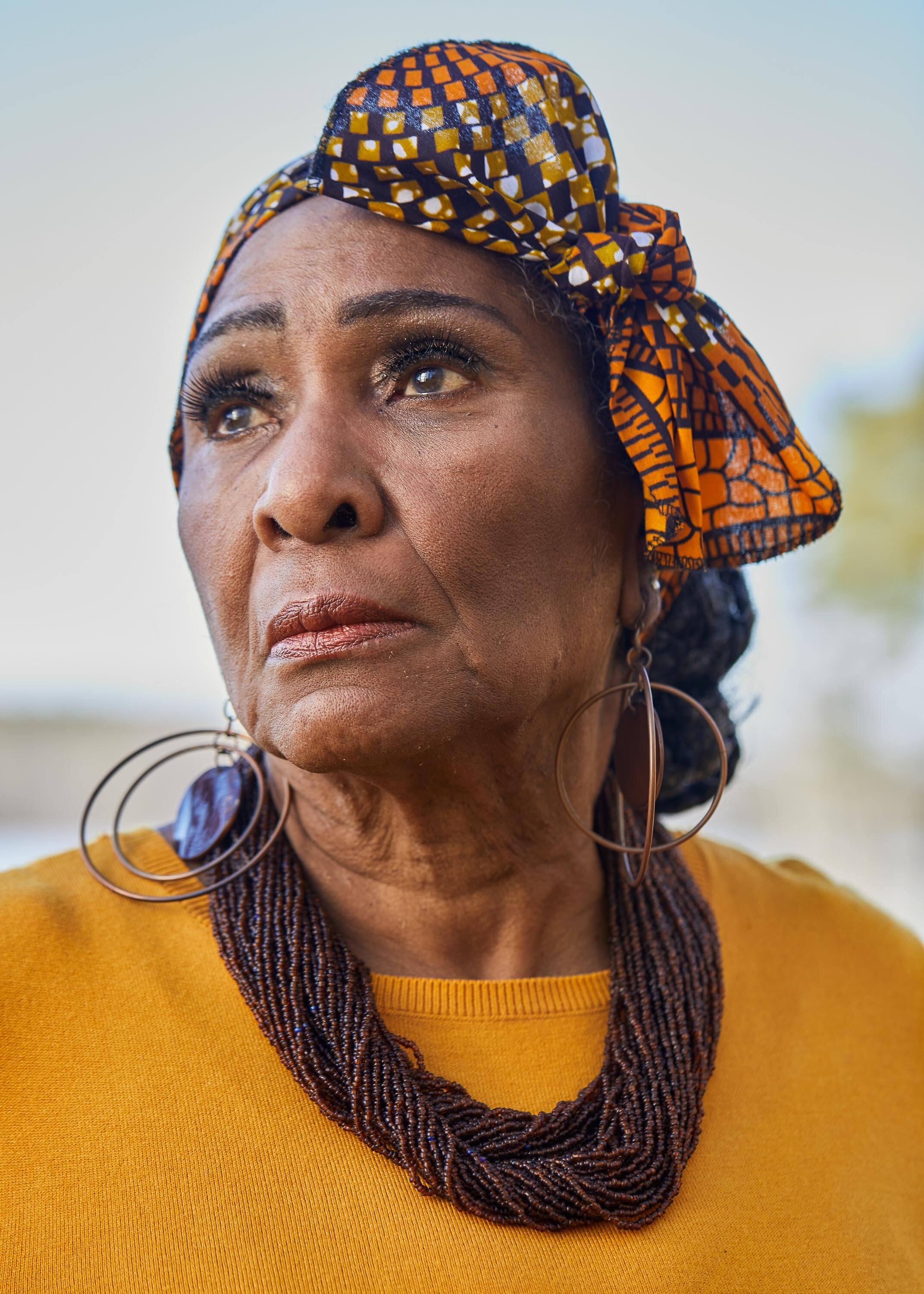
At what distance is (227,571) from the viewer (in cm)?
192

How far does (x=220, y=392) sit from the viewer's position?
2.03m

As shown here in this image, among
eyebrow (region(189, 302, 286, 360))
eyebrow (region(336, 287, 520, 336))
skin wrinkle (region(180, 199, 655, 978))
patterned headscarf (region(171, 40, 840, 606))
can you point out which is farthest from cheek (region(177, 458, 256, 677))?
patterned headscarf (region(171, 40, 840, 606))

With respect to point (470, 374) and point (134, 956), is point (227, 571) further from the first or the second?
point (134, 956)

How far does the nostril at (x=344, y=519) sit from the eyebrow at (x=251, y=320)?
0.40 m

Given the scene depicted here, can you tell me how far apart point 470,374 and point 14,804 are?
16558 millimetres

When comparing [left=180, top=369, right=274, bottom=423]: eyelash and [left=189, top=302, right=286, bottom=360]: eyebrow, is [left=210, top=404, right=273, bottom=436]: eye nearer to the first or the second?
[left=180, top=369, right=274, bottom=423]: eyelash

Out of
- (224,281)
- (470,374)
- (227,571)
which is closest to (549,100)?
(470,374)

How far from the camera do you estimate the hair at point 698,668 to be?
101 inches

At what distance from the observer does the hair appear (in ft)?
8.39

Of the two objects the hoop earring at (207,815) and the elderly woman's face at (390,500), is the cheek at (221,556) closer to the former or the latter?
the elderly woman's face at (390,500)

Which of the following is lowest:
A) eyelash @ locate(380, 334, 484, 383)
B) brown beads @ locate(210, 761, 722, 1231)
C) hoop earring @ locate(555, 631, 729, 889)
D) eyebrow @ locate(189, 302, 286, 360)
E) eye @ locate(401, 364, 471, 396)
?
brown beads @ locate(210, 761, 722, 1231)

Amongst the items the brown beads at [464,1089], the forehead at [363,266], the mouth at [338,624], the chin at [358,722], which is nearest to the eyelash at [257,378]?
the forehead at [363,266]

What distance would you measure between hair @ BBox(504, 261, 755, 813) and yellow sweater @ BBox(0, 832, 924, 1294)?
1.70 feet

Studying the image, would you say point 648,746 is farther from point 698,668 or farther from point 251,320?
→ point 251,320
